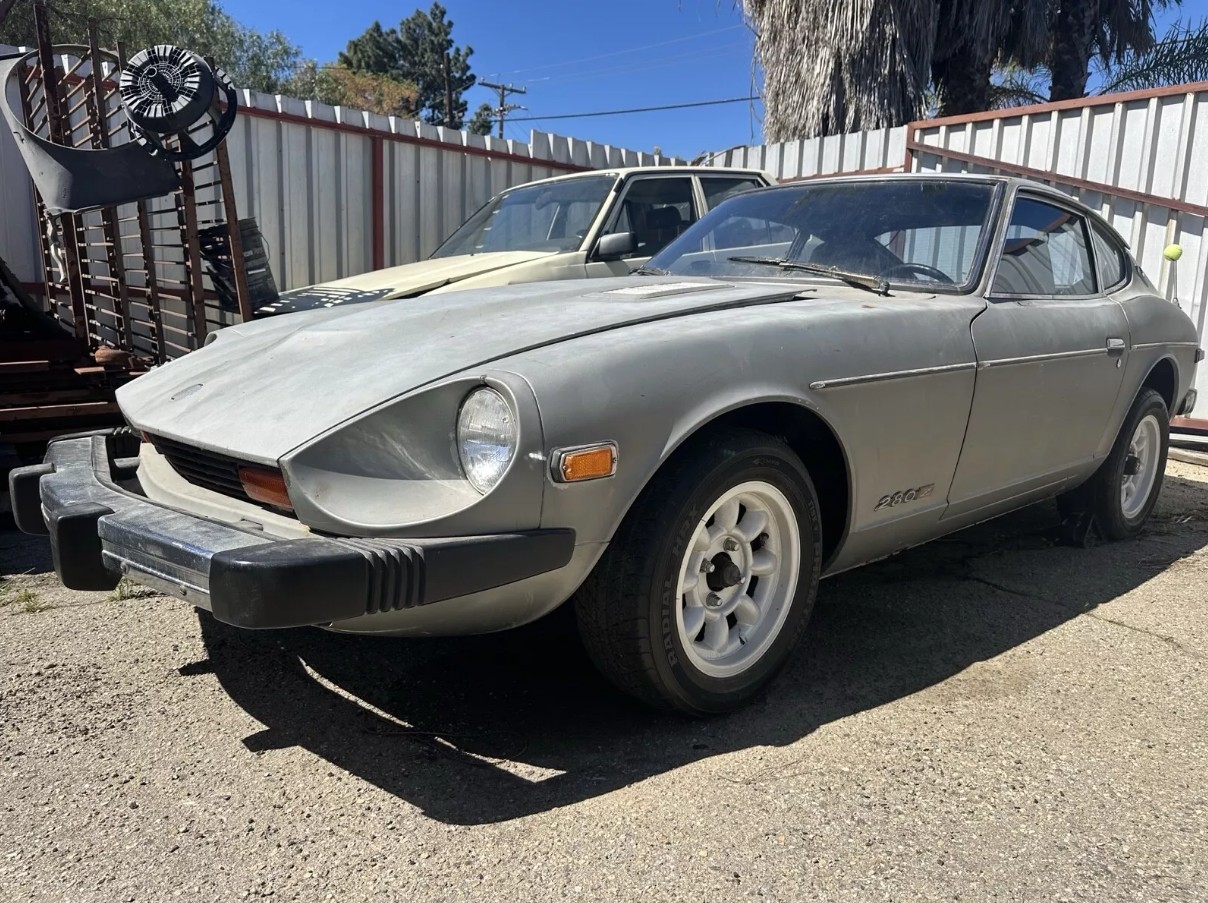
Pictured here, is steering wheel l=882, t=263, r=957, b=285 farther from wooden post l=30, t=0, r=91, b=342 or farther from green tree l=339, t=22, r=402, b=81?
green tree l=339, t=22, r=402, b=81

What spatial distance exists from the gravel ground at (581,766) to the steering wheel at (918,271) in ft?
4.01

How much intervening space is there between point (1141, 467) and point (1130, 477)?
11 cm

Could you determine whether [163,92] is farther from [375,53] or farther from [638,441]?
[375,53]

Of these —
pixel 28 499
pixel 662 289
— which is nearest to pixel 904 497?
pixel 662 289

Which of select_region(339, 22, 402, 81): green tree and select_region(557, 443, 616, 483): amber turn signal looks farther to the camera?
select_region(339, 22, 402, 81): green tree

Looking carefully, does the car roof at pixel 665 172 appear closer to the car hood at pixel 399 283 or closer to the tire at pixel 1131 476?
the car hood at pixel 399 283

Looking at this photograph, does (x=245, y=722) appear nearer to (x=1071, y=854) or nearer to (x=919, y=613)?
(x=1071, y=854)

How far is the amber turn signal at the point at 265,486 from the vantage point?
7.22 feet

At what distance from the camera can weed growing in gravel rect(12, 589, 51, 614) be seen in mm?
3436

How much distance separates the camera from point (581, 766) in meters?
2.35

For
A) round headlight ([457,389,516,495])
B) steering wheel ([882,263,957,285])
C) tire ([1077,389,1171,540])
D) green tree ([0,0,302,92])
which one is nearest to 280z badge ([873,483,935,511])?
steering wheel ([882,263,957,285])

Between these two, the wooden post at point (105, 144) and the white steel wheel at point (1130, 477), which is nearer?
the white steel wheel at point (1130, 477)

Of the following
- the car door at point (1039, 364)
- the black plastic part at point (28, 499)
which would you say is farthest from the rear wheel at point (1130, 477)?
the black plastic part at point (28, 499)

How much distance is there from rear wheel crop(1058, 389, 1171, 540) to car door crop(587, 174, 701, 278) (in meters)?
3.02
